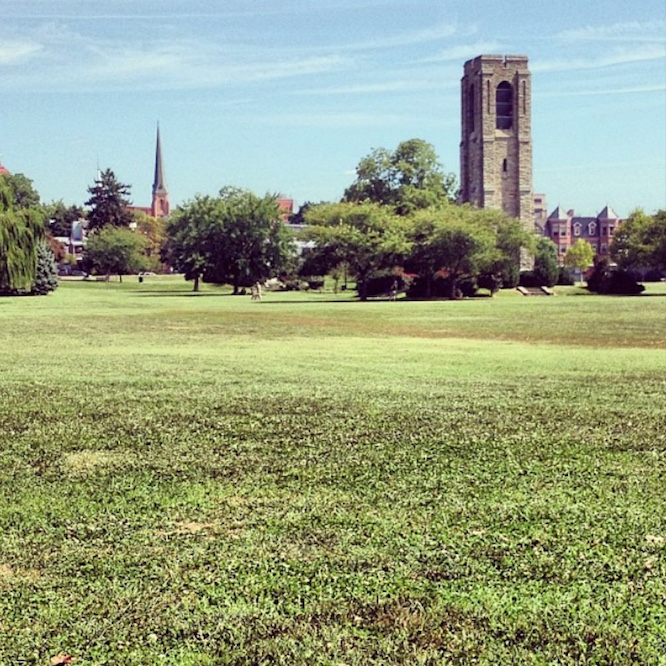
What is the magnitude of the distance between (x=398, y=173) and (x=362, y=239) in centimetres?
2534

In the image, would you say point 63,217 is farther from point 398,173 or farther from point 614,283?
point 614,283

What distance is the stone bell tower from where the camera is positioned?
327 ft

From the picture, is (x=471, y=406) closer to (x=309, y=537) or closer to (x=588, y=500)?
(x=588, y=500)

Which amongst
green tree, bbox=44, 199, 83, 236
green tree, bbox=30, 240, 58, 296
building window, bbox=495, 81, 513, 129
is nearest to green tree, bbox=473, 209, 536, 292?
green tree, bbox=30, 240, 58, 296

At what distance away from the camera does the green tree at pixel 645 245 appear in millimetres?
66875

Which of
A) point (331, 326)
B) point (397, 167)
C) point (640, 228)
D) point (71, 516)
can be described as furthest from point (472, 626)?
point (397, 167)

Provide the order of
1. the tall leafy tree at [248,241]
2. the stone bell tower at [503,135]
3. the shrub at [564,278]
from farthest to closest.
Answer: the stone bell tower at [503,135], the shrub at [564,278], the tall leafy tree at [248,241]

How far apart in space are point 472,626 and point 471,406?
7.07 metres

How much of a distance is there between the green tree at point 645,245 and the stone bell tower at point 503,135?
2694 cm

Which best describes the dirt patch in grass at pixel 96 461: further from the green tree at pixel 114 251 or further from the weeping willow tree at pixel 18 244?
the green tree at pixel 114 251

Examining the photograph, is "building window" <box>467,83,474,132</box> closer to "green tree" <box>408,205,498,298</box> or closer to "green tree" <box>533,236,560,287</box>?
"green tree" <box>533,236,560,287</box>

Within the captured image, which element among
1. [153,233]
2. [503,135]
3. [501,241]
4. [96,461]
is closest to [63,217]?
[153,233]

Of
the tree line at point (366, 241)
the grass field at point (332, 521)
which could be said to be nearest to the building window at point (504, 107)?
the tree line at point (366, 241)

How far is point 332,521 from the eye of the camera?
6.17 metres
